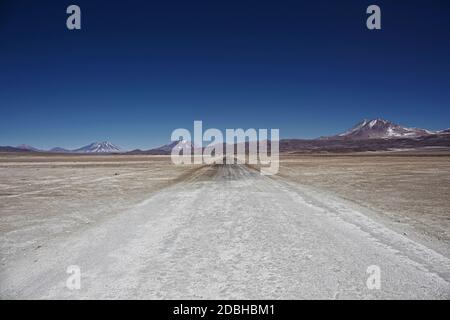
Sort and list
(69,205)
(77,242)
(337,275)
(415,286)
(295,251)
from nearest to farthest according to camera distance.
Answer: (415,286) → (337,275) → (295,251) → (77,242) → (69,205)

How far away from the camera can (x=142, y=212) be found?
11719 millimetres

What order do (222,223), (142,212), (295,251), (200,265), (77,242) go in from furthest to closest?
(142,212) → (222,223) → (77,242) → (295,251) → (200,265)

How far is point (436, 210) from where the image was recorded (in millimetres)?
12078

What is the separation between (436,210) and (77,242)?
1171 centimetres

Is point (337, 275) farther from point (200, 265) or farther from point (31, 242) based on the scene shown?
point (31, 242)

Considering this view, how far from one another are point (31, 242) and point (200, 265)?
4653mm

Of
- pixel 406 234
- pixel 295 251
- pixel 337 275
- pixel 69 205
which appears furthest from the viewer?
pixel 69 205

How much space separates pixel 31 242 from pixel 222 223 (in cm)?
473

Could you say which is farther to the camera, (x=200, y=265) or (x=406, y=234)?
(x=406, y=234)

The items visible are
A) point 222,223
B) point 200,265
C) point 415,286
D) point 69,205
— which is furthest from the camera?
point 69,205
